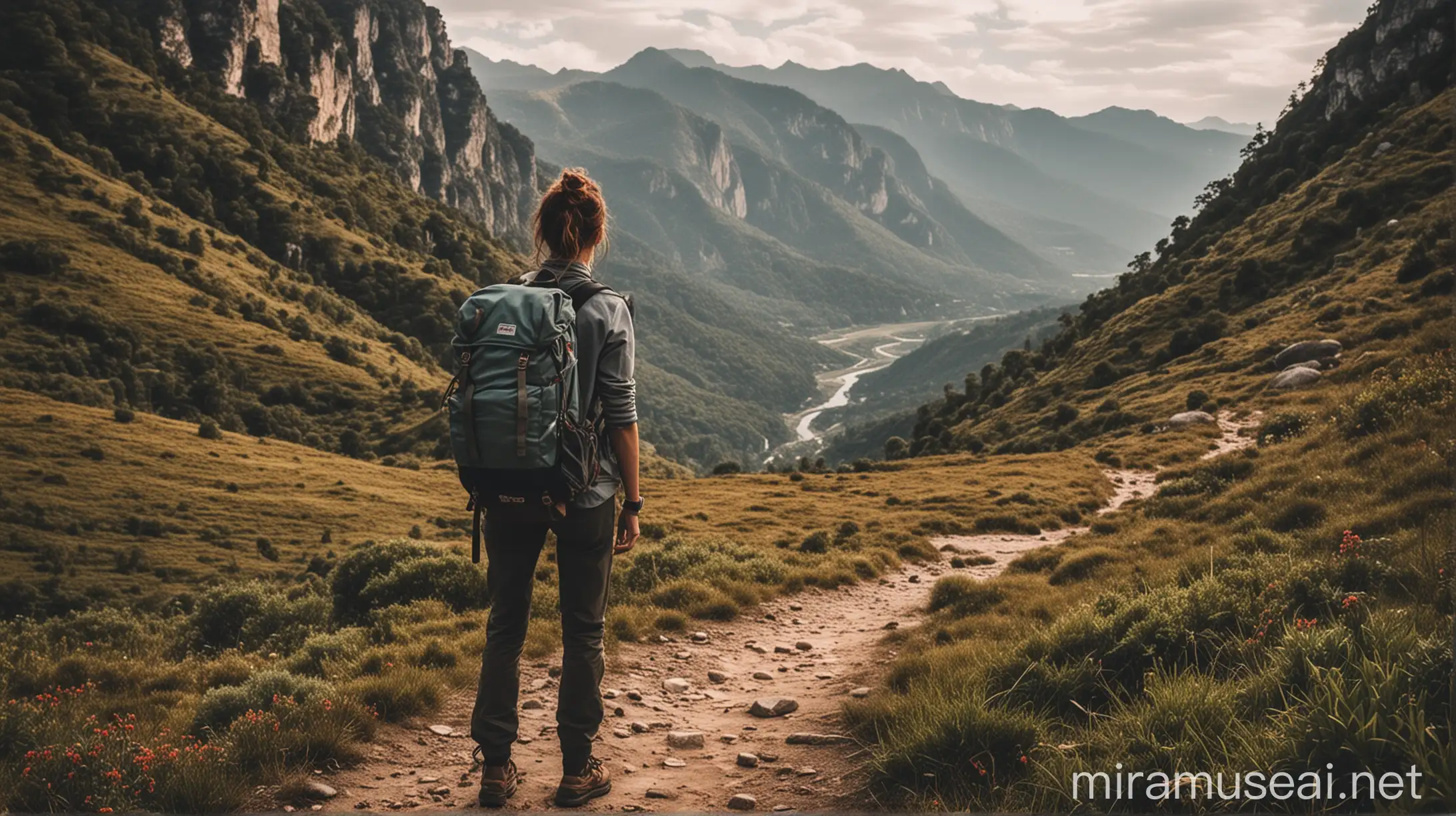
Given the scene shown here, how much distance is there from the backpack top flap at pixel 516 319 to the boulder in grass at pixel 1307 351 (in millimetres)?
46366

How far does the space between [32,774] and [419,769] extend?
8.70 feet

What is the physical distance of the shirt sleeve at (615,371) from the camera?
6.03 meters

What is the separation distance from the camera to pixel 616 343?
240 inches

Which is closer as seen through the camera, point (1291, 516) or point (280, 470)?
point (1291, 516)

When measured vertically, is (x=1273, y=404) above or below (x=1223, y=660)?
above

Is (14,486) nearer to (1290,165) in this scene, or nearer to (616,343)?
(616,343)

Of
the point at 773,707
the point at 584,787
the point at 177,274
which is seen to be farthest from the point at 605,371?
the point at 177,274

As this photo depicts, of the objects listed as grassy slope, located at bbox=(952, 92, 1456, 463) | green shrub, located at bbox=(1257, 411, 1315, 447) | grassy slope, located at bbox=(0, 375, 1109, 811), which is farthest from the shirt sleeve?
grassy slope, located at bbox=(952, 92, 1456, 463)

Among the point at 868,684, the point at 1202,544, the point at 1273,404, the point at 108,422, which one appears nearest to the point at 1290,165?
the point at 1273,404

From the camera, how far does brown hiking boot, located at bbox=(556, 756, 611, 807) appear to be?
624cm

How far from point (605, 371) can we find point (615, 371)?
0.22 ft

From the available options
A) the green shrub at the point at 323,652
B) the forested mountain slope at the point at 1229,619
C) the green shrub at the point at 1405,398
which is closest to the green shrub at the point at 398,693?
the green shrub at the point at 323,652

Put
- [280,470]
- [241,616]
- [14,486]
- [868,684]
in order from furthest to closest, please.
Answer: [280,470]
[14,486]
[241,616]
[868,684]

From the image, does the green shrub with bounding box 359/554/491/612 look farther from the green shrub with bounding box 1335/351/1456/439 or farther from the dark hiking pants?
the green shrub with bounding box 1335/351/1456/439
